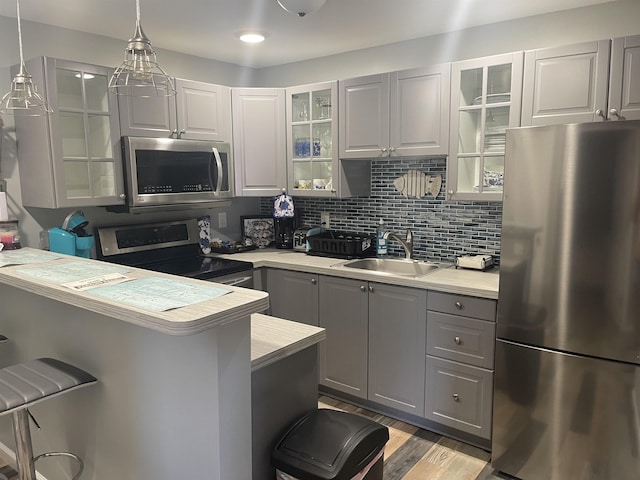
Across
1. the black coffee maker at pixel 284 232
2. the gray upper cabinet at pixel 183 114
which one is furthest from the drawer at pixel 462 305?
the gray upper cabinet at pixel 183 114

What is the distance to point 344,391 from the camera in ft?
10.1

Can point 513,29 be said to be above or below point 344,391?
above

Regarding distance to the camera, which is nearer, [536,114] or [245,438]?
[245,438]

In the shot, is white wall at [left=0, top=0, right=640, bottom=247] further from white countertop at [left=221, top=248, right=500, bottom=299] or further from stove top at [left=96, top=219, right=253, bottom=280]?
white countertop at [left=221, top=248, right=500, bottom=299]

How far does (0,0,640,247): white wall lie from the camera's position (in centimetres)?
257

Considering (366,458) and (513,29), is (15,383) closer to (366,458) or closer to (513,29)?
(366,458)

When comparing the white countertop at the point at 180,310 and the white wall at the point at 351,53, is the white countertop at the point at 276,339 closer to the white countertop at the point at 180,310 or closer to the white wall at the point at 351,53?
the white countertop at the point at 180,310

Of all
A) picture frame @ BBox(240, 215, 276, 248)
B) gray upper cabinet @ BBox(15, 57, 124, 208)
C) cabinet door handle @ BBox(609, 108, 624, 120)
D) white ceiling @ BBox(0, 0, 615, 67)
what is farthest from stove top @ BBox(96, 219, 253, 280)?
cabinet door handle @ BBox(609, 108, 624, 120)

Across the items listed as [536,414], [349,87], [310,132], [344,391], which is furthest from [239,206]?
[536,414]

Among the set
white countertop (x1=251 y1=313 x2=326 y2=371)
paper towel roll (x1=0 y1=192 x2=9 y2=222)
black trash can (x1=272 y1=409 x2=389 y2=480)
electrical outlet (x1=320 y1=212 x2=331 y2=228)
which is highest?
paper towel roll (x1=0 y1=192 x2=9 y2=222)

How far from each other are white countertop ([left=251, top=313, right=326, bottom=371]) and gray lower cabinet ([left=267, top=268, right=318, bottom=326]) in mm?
1155

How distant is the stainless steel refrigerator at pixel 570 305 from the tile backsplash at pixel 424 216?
762mm

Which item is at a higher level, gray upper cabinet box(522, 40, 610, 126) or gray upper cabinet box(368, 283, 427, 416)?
gray upper cabinet box(522, 40, 610, 126)

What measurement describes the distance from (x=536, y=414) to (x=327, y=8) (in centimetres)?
229
